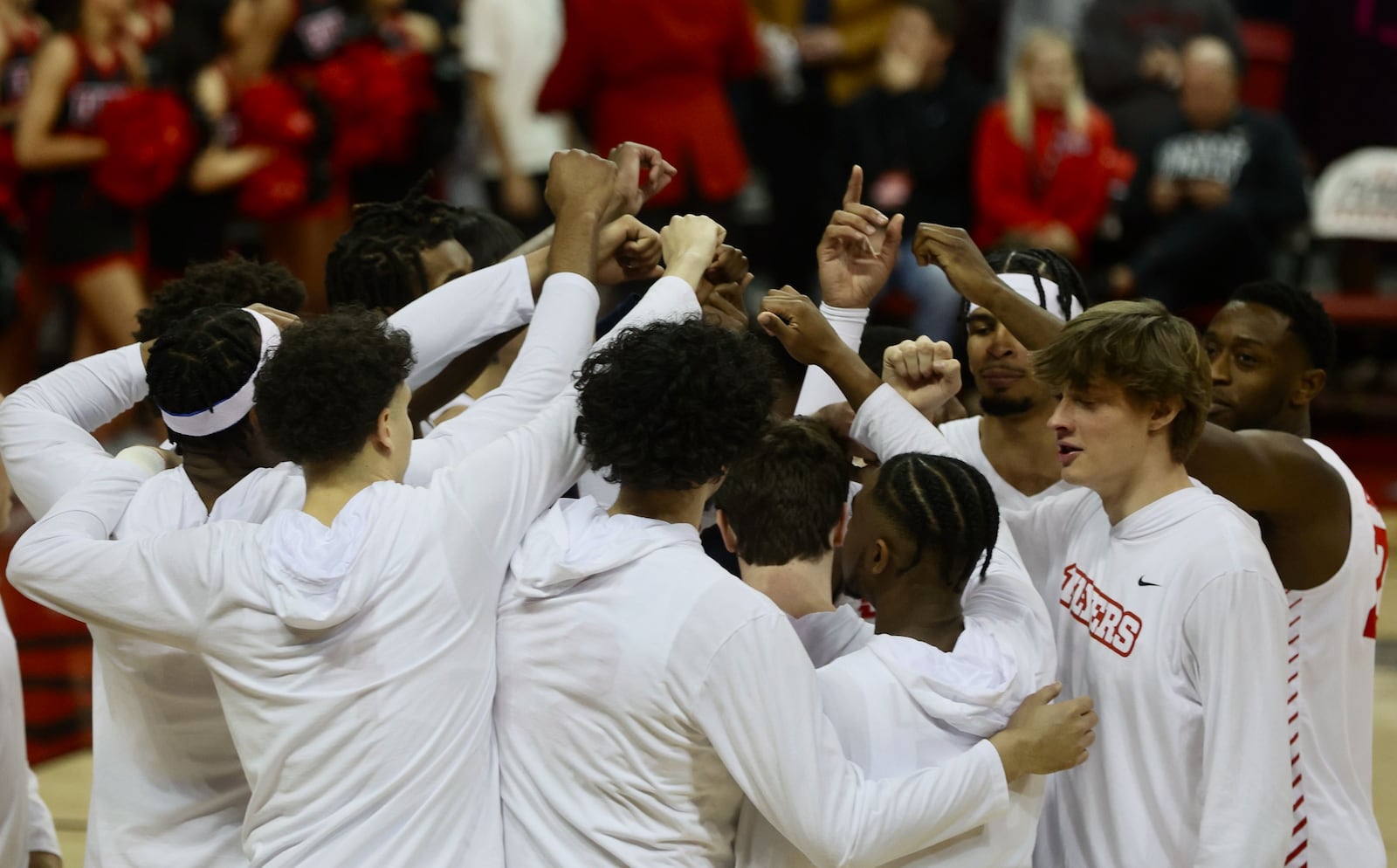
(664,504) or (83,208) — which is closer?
(664,504)

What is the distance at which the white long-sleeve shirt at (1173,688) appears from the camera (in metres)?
2.70

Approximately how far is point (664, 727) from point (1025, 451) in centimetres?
142

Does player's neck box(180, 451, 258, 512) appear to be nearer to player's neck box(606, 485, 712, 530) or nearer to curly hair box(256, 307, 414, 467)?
curly hair box(256, 307, 414, 467)

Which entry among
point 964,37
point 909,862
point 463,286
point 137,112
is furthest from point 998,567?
point 964,37

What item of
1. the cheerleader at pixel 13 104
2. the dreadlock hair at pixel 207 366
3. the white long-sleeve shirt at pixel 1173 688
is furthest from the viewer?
the cheerleader at pixel 13 104

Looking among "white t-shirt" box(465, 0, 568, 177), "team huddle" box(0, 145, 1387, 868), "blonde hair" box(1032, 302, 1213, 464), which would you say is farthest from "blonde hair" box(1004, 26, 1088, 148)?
"blonde hair" box(1032, 302, 1213, 464)

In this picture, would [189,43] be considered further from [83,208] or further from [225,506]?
[225,506]

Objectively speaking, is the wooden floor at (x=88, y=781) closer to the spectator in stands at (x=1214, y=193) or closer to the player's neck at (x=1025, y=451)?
the player's neck at (x=1025, y=451)

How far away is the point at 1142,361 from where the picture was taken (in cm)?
287

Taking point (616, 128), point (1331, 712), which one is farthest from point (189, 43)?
point (1331, 712)

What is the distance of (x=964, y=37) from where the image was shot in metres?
9.82

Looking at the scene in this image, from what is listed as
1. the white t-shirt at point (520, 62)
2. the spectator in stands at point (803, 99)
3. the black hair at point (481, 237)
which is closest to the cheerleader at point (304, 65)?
the white t-shirt at point (520, 62)

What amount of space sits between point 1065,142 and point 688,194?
185 cm

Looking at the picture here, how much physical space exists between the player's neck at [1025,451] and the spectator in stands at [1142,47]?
5.52 metres
